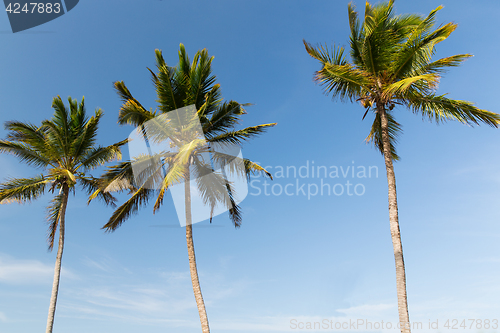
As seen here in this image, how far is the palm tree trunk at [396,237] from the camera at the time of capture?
11430 mm

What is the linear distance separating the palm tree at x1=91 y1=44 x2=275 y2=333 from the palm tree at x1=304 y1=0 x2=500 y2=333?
14.7 ft

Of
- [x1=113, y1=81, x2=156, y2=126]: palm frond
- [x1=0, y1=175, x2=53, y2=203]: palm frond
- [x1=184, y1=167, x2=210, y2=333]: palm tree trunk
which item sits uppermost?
[x1=113, y1=81, x2=156, y2=126]: palm frond

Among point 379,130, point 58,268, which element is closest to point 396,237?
point 379,130

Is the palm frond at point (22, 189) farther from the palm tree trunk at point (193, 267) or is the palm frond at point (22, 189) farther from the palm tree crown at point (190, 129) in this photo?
the palm tree trunk at point (193, 267)

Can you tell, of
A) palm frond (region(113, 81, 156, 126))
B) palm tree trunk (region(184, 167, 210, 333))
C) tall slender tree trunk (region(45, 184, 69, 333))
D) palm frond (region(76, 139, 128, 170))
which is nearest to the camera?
palm tree trunk (region(184, 167, 210, 333))

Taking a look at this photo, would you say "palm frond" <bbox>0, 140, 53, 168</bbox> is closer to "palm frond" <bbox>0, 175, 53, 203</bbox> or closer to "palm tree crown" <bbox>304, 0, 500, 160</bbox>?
"palm frond" <bbox>0, 175, 53, 203</bbox>

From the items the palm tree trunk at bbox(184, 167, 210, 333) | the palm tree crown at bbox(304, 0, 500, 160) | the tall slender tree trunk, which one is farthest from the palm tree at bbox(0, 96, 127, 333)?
the palm tree crown at bbox(304, 0, 500, 160)

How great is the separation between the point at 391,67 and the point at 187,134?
939cm

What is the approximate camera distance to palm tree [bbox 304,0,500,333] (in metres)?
13.2

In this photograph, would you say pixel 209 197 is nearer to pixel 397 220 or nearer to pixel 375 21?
pixel 397 220

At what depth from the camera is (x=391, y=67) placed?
14.0 m

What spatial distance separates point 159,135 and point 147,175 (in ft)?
6.45

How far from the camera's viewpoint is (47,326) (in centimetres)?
1686

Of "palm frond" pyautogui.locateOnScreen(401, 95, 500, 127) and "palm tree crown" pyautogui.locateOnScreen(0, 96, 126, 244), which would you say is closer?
"palm frond" pyautogui.locateOnScreen(401, 95, 500, 127)
